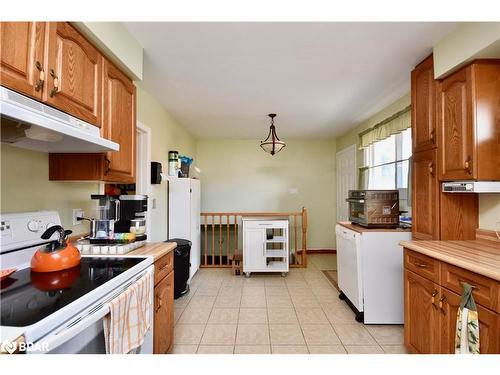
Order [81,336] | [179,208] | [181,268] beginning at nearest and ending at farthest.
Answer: [81,336], [181,268], [179,208]

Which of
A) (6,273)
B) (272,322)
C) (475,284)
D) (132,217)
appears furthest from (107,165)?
(475,284)

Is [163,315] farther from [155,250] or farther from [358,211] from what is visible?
[358,211]

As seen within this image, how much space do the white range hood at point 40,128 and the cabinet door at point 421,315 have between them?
2.14 meters

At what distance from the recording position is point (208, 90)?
8.59 feet

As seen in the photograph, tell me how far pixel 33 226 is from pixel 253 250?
271cm

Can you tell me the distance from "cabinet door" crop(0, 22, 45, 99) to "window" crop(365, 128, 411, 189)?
3371mm

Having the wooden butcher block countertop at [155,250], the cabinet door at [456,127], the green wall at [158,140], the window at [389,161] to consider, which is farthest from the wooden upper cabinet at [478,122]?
the green wall at [158,140]

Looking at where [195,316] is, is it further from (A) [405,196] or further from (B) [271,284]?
(A) [405,196]

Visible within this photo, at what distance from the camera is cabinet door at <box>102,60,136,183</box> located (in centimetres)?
153

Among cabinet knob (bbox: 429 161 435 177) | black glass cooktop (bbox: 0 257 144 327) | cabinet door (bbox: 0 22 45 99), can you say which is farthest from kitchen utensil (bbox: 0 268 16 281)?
cabinet knob (bbox: 429 161 435 177)

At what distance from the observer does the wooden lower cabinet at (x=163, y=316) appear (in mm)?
1491

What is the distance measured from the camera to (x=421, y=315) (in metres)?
1.57
